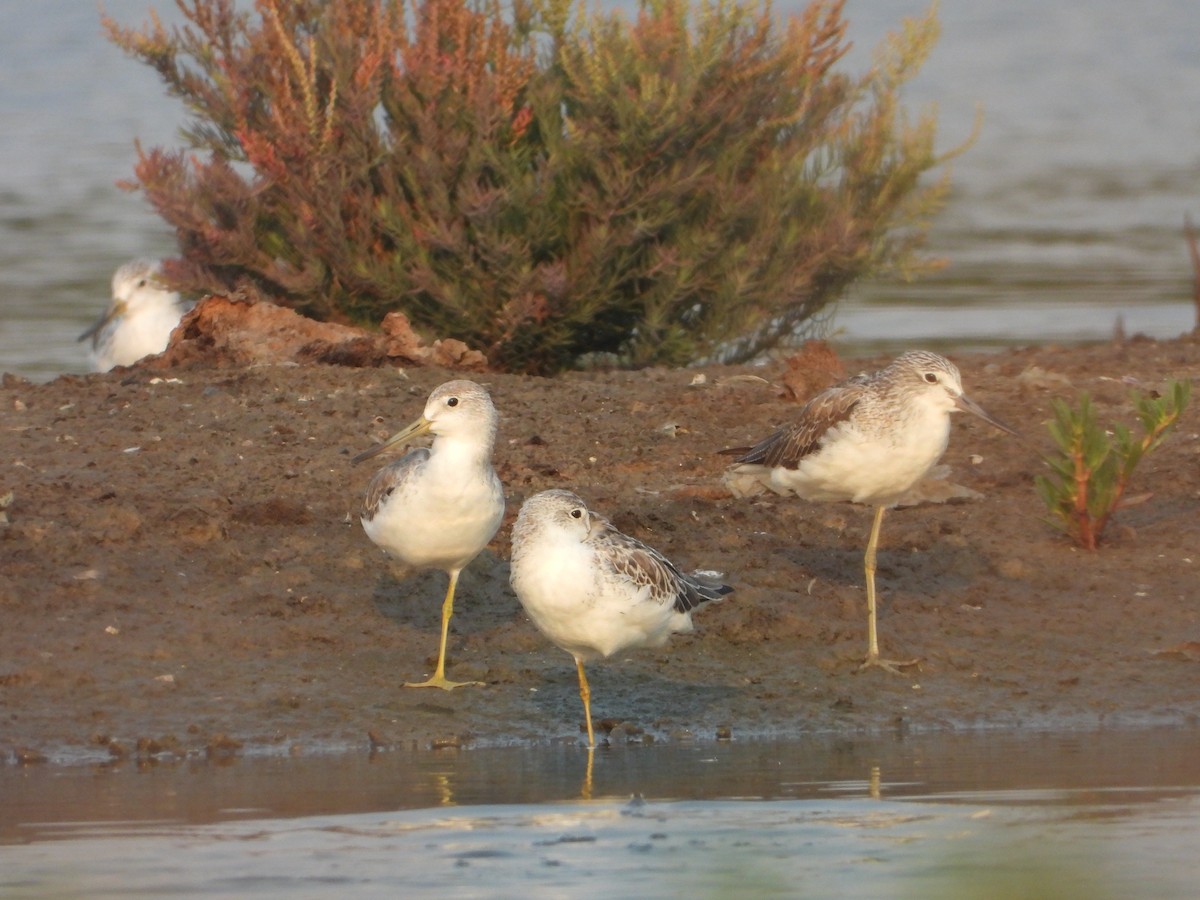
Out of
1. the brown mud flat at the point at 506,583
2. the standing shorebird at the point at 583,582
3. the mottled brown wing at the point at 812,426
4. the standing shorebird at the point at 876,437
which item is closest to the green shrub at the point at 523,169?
the brown mud flat at the point at 506,583

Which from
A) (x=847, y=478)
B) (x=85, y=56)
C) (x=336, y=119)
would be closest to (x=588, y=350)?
(x=336, y=119)

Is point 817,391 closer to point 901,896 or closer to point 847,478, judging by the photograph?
point 847,478

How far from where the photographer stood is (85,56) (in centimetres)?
3862

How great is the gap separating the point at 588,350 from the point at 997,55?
28911 mm

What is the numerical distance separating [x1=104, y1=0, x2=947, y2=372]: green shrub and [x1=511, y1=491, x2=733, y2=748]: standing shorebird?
4993 mm

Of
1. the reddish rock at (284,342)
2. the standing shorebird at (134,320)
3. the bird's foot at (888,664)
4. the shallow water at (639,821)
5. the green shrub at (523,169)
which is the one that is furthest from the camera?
the standing shorebird at (134,320)

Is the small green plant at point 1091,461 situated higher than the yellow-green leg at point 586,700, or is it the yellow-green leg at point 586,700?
the small green plant at point 1091,461

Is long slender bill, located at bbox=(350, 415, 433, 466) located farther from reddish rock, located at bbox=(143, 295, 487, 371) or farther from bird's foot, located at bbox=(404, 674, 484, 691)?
reddish rock, located at bbox=(143, 295, 487, 371)

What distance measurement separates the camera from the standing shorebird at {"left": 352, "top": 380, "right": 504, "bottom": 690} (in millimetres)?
9141

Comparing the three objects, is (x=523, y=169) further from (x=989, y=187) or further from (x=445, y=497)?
(x=989, y=187)

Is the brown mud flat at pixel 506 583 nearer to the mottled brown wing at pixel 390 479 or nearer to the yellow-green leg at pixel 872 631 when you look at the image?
the yellow-green leg at pixel 872 631

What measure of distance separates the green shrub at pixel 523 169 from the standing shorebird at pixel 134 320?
5.47 ft

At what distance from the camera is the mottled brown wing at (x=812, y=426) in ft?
32.7

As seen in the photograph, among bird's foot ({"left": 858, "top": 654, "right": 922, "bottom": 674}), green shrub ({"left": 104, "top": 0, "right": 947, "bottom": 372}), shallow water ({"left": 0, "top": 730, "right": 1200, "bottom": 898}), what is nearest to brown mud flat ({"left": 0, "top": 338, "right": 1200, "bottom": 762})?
bird's foot ({"left": 858, "top": 654, "right": 922, "bottom": 674})
